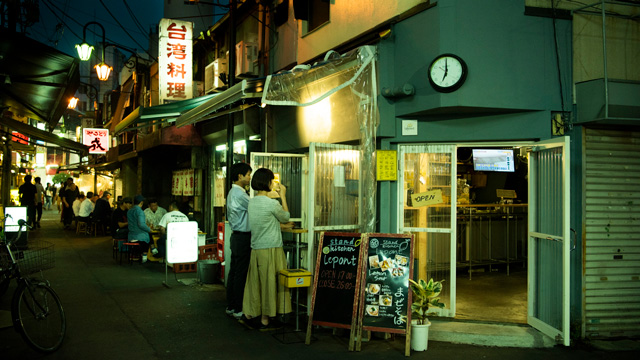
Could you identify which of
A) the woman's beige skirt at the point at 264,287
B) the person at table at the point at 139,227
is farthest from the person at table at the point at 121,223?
the woman's beige skirt at the point at 264,287

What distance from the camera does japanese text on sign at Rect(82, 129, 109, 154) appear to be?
849 inches

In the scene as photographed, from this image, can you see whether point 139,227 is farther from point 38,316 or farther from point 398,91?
point 398,91

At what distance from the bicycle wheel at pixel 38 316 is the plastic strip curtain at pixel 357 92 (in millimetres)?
4086

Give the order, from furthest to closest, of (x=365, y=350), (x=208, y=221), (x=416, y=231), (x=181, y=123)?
(x=208, y=221) → (x=181, y=123) → (x=416, y=231) → (x=365, y=350)

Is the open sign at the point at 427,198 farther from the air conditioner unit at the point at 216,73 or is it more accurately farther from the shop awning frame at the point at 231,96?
the air conditioner unit at the point at 216,73

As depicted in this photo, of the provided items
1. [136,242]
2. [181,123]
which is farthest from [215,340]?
[136,242]

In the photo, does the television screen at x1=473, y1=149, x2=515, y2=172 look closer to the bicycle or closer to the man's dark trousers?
the man's dark trousers

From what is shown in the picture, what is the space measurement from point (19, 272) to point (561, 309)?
6811 millimetres

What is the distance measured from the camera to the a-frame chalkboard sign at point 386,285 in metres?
5.95

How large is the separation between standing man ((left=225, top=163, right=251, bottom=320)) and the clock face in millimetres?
3064

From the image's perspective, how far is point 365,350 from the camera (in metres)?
6.00

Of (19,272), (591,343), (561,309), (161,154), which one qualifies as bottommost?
(591,343)

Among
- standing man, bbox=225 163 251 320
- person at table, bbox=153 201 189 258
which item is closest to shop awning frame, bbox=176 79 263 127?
standing man, bbox=225 163 251 320

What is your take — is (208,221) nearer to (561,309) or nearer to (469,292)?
(469,292)
